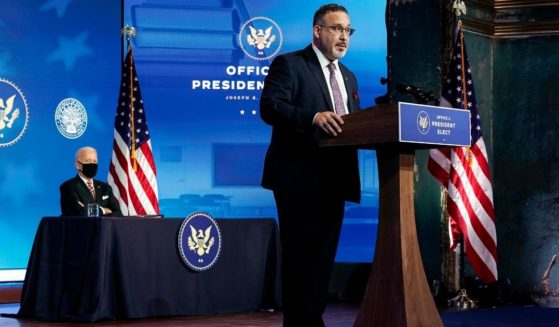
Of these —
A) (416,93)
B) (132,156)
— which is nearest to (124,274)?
(132,156)

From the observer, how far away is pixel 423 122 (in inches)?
131

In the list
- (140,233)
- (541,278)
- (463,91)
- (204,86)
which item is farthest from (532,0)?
(140,233)

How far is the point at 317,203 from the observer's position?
3.62m

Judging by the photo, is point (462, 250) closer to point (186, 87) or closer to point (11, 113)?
point (186, 87)

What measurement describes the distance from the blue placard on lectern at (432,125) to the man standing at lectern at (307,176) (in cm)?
42

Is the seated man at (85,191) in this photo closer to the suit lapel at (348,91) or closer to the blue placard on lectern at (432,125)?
the suit lapel at (348,91)

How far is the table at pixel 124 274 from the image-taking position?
230 inches

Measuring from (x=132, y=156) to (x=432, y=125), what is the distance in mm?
4723

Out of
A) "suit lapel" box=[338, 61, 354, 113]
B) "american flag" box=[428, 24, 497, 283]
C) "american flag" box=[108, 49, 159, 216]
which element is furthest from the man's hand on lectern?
"american flag" box=[108, 49, 159, 216]

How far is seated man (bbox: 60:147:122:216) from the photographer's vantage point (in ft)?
22.4

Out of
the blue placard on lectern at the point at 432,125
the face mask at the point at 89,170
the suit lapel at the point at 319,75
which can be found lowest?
the face mask at the point at 89,170

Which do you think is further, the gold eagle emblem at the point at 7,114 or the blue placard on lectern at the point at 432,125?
the gold eagle emblem at the point at 7,114

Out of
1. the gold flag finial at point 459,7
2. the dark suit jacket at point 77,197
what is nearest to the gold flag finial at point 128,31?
the dark suit jacket at point 77,197

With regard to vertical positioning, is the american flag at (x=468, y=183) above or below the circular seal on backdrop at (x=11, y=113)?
below
